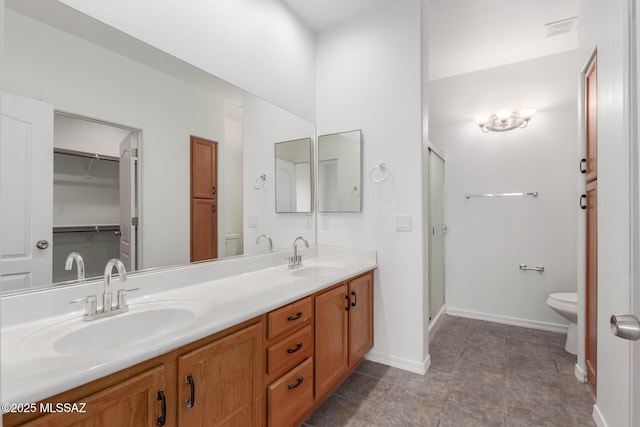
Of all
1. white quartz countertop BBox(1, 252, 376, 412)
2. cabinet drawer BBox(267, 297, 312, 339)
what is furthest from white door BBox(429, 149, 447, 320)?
cabinet drawer BBox(267, 297, 312, 339)

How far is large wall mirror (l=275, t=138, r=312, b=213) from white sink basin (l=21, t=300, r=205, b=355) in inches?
48.4

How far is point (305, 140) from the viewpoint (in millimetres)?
2607

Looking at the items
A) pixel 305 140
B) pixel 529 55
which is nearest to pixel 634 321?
pixel 305 140

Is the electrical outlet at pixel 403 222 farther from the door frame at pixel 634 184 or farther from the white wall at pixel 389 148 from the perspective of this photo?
the door frame at pixel 634 184

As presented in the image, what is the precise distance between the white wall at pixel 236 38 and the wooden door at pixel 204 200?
0.48m

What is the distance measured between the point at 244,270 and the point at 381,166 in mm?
1306

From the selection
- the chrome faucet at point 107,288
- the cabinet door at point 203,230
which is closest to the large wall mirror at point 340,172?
the cabinet door at point 203,230

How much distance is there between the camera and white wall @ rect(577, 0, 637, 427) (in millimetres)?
1235

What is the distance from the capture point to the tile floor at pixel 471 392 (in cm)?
173

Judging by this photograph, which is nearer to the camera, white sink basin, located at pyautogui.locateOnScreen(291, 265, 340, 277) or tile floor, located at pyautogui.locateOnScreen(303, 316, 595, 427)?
tile floor, located at pyautogui.locateOnScreen(303, 316, 595, 427)

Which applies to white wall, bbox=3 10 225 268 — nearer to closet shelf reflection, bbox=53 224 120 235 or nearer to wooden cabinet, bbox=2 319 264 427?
closet shelf reflection, bbox=53 224 120 235

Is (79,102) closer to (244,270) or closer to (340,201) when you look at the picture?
(244,270)

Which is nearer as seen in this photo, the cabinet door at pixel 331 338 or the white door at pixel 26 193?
the white door at pixel 26 193

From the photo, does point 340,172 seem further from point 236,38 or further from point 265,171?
point 236,38
